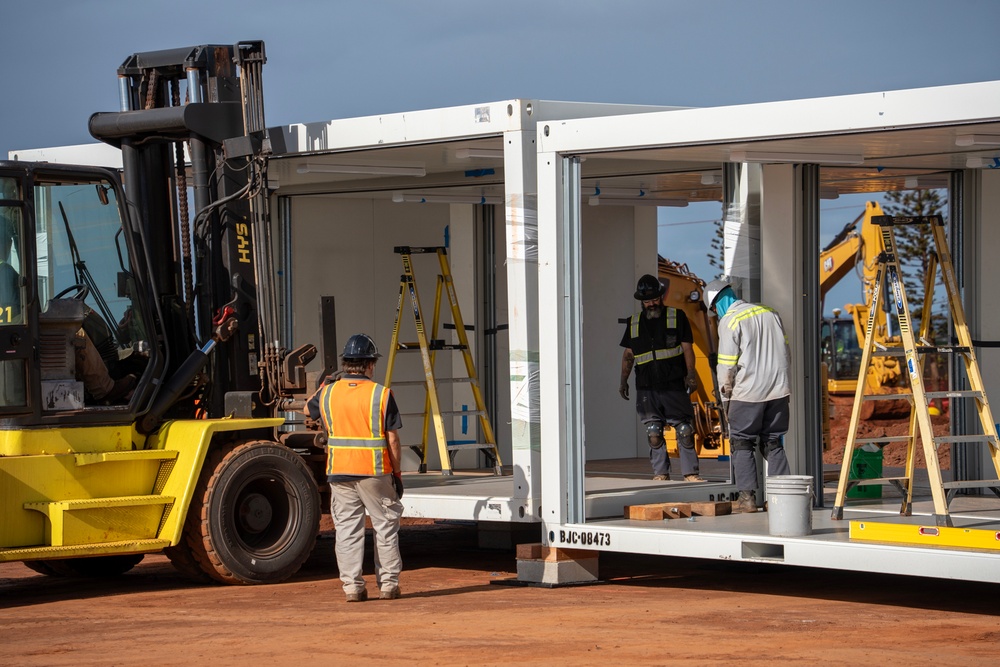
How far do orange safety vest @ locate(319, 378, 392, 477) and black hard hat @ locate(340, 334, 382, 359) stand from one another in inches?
7.0

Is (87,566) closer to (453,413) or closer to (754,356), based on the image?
(453,413)

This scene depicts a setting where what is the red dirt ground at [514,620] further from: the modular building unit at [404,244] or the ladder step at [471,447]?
the ladder step at [471,447]

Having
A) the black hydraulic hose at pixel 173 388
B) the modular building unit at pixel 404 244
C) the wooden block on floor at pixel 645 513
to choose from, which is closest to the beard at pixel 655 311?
the modular building unit at pixel 404 244

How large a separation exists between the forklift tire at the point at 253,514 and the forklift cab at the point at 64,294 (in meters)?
0.79

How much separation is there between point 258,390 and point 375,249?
Answer: 10.1ft

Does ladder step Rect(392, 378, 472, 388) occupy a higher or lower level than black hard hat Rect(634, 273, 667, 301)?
lower

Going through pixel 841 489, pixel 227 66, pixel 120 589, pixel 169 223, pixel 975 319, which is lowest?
pixel 120 589

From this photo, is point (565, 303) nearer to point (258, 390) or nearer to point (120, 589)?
point (258, 390)

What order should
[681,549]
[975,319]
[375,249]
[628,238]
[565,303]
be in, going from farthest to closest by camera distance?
[628,238]
[375,249]
[975,319]
[565,303]
[681,549]

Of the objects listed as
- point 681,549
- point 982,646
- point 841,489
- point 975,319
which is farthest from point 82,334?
point 975,319

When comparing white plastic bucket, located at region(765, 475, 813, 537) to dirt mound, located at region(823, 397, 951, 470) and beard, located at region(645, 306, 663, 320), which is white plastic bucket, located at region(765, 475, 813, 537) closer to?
beard, located at region(645, 306, 663, 320)

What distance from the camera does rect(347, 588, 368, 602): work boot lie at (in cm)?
909

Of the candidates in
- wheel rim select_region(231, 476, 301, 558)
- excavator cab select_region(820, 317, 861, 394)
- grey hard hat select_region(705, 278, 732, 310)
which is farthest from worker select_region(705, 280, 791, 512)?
excavator cab select_region(820, 317, 861, 394)

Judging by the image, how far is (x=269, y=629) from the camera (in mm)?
8156
